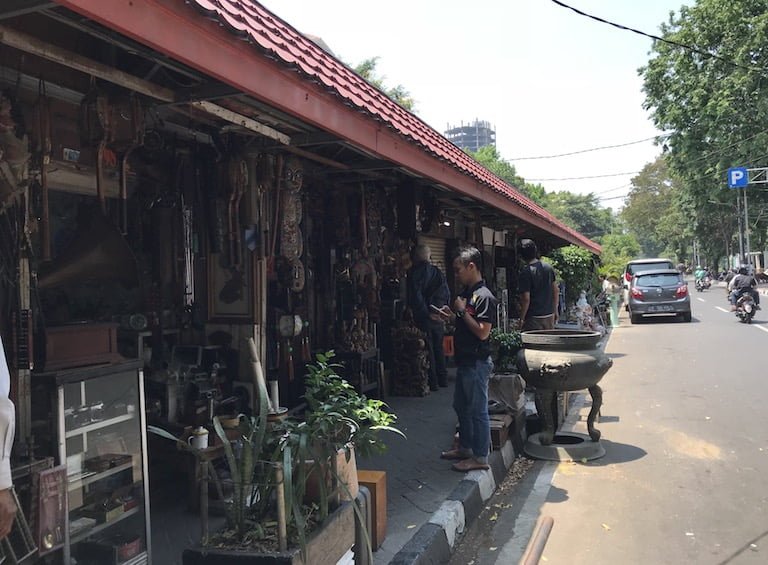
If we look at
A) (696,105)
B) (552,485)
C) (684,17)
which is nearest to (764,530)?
(552,485)

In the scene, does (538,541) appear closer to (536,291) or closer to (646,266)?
(536,291)

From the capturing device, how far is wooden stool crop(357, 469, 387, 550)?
3.55 metres

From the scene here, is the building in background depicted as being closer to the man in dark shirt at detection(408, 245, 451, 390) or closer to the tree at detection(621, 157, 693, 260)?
the tree at detection(621, 157, 693, 260)

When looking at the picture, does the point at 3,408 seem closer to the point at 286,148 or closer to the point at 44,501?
the point at 44,501

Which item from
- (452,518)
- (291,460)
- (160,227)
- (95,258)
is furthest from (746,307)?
(95,258)

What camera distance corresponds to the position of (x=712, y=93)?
91.2 feet

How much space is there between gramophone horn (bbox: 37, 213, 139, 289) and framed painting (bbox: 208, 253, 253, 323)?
116 cm

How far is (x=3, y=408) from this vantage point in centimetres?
184

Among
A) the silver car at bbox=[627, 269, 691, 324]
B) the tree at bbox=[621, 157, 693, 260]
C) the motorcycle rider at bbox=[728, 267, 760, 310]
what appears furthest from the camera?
the tree at bbox=[621, 157, 693, 260]

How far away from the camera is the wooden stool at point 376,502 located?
3549mm

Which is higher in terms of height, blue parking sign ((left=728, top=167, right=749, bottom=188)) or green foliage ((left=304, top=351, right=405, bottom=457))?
blue parking sign ((left=728, top=167, right=749, bottom=188))

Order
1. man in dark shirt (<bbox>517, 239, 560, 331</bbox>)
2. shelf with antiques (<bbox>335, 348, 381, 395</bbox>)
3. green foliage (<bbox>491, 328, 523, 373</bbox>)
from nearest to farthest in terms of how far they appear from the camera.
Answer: green foliage (<bbox>491, 328, 523, 373</bbox>)
shelf with antiques (<bbox>335, 348, 381, 395</bbox>)
man in dark shirt (<bbox>517, 239, 560, 331</bbox>)

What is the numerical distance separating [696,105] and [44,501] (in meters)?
31.4

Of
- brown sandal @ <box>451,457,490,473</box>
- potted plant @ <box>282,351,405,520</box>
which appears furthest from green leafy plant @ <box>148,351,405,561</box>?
brown sandal @ <box>451,457,490,473</box>
